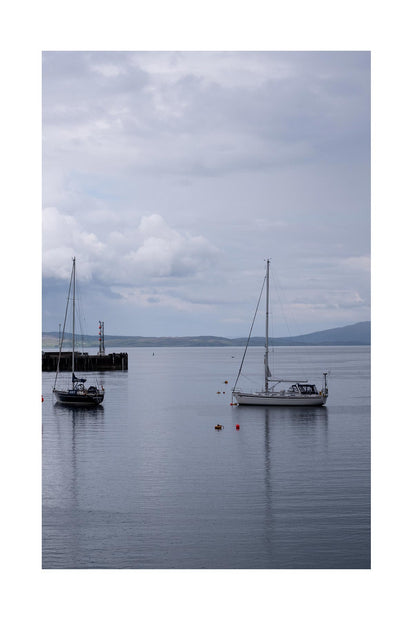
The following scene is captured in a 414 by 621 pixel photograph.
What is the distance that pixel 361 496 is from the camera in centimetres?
1536

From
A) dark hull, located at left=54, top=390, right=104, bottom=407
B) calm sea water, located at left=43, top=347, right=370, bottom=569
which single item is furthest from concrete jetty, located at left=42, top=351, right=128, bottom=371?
calm sea water, located at left=43, top=347, right=370, bottom=569

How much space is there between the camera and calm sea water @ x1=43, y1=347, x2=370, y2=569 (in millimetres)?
11438

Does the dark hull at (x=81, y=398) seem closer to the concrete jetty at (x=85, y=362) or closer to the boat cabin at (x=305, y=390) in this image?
the boat cabin at (x=305, y=390)

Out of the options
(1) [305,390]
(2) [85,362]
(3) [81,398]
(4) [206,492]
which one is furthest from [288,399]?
(2) [85,362]

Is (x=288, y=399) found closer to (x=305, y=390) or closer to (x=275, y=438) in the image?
(x=305, y=390)

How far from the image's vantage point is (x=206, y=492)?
16188 mm

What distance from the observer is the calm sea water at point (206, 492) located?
11438mm

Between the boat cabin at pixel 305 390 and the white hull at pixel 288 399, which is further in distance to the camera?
the boat cabin at pixel 305 390

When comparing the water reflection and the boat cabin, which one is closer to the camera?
the water reflection

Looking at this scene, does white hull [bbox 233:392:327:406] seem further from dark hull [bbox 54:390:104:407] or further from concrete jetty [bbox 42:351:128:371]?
concrete jetty [bbox 42:351:128:371]

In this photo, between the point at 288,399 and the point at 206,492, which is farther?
the point at 288,399

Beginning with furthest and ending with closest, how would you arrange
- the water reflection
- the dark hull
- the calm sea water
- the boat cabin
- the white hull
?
the boat cabin
the dark hull
the white hull
the water reflection
the calm sea water

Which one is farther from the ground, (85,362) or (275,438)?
(275,438)

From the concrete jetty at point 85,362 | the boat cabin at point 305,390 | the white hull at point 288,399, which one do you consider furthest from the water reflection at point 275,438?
the concrete jetty at point 85,362
